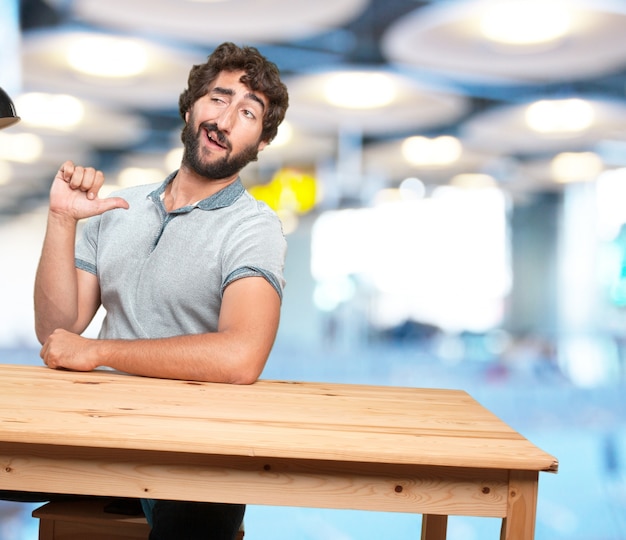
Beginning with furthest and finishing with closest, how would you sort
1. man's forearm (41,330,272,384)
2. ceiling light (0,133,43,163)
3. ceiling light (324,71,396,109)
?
1. ceiling light (0,133,43,163)
2. ceiling light (324,71,396,109)
3. man's forearm (41,330,272,384)

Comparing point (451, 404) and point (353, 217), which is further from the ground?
point (353, 217)

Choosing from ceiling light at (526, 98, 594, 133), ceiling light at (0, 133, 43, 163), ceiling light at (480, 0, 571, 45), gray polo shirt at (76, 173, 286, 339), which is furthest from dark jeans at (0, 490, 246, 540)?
ceiling light at (0, 133, 43, 163)

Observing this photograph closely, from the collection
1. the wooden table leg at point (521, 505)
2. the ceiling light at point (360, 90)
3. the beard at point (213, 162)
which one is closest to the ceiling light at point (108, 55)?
the ceiling light at point (360, 90)

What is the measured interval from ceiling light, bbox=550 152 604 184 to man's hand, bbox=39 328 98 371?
18.0 feet

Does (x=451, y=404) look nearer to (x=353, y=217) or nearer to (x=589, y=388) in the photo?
(x=353, y=217)

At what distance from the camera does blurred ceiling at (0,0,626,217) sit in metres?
5.25

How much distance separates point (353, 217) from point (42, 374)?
487 centimetres

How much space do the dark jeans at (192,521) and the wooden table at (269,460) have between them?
244 mm

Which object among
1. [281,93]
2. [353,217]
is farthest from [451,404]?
[353,217]

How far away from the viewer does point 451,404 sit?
134 centimetres

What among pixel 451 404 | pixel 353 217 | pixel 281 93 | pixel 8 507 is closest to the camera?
pixel 451 404

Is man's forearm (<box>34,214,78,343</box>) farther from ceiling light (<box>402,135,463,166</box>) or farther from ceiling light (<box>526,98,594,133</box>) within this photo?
ceiling light (<box>526,98,594,133</box>)

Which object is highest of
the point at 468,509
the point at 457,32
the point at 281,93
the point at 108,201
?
the point at 457,32

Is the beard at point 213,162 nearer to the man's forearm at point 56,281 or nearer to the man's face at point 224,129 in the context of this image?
the man's face at point 224,129
